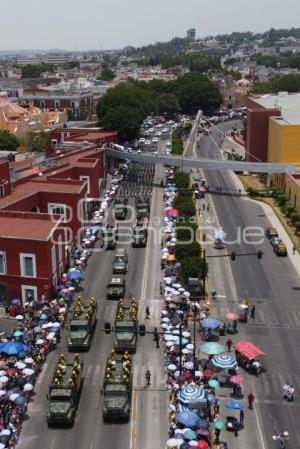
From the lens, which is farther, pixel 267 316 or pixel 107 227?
pixel 107 227

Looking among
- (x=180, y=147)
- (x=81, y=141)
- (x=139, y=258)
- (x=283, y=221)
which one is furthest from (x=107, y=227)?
(x=180, y=147)

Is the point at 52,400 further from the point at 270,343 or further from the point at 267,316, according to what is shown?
the point at 267,316

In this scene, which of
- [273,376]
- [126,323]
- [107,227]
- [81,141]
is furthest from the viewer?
[81,141]

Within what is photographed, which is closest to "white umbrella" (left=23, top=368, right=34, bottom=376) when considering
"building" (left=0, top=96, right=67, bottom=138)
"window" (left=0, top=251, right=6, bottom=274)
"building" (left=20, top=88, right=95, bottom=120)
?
"window" (left=0, top=251, right=6, bottom=274)

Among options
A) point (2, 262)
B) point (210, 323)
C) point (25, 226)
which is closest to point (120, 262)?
point (25, 226)

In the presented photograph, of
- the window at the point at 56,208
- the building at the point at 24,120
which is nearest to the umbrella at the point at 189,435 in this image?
the window at the point at 56,208

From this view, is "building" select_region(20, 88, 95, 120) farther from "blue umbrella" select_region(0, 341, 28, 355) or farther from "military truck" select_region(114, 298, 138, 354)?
"blue umbrella" select_region(0, 341, 28, 355)
